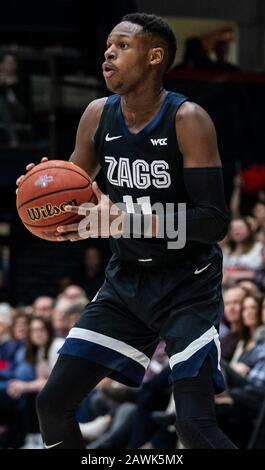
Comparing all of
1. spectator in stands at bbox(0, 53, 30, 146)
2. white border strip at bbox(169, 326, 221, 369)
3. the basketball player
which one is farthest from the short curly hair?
spectator in stands at bbox(0, 53, 30, 146)

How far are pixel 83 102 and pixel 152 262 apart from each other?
28.9 ft

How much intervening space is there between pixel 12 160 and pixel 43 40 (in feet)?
8.15

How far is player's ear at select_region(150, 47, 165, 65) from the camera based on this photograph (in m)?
5.16

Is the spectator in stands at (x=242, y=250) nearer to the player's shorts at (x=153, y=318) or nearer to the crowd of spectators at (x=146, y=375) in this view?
the crowd of spectators at (x=146, y=375)

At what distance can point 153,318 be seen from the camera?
5.20 m

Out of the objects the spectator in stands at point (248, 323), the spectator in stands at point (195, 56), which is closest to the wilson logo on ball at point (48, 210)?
the spectator in stands at point (248, 323)

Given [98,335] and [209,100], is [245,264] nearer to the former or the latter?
[209,100]

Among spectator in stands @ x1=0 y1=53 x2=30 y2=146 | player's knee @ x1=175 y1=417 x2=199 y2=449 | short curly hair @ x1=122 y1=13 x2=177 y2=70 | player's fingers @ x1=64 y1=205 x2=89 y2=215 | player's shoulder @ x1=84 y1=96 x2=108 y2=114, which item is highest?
short curly hair @ x1=122 y1=13 x2=177 y2=70

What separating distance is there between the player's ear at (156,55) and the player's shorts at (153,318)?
2.98ft

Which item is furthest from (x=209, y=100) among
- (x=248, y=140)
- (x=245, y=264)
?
(x=245, y=264)

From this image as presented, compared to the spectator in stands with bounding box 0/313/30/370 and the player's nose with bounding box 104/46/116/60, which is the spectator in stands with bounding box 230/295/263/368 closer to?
the spectator in stands with bounding box 0/313/30/370

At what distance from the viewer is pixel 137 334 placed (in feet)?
17.4

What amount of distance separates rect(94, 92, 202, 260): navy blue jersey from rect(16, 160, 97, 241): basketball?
0.67 ft

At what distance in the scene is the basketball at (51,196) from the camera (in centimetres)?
499
